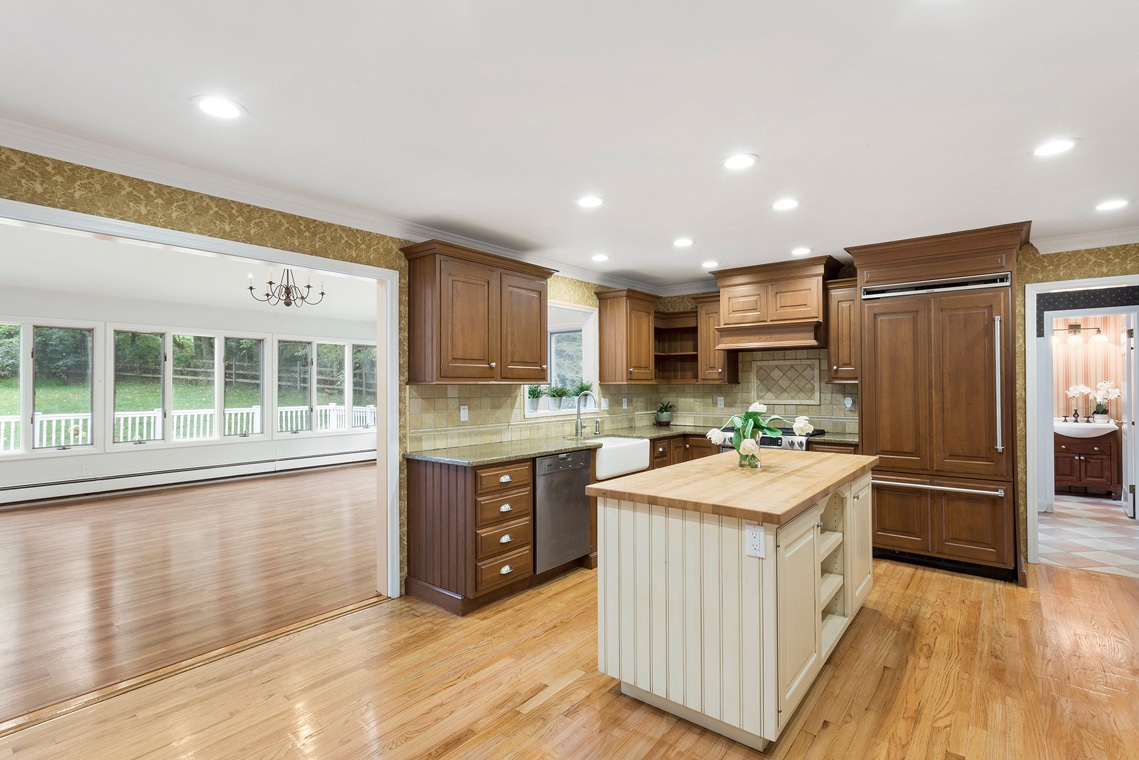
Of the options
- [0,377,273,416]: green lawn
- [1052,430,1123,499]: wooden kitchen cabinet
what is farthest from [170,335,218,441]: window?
[1052,430,1123,499]: wooden kitchen cabinet

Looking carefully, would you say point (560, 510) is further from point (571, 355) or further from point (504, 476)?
point (571, 355)

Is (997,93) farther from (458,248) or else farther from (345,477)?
(345,477)

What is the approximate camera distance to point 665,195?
128 inches

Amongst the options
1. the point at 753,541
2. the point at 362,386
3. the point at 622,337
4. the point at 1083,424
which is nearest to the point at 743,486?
the point at 753,541

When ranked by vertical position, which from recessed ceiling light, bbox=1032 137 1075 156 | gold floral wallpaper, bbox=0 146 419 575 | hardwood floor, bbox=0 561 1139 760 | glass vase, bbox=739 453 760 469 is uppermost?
recessed ceiling light, bbox=1032 137 1075 156

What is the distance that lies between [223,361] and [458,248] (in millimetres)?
6125

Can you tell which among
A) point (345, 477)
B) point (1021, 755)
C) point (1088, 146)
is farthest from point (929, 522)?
point (345, 477)

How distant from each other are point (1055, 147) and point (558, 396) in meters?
3.57

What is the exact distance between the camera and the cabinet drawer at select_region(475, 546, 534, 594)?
137 inches

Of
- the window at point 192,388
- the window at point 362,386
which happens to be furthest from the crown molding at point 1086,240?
the window at point 192,388

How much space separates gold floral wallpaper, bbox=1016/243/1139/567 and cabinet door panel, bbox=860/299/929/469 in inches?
27.3

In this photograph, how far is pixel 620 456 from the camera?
4613 millimetres

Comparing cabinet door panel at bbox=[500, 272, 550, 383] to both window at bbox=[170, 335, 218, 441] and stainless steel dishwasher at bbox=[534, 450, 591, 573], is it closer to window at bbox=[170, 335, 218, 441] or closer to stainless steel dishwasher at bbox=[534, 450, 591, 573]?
stainless steel dishwasher at bbox=[534, 450, 591, 573]

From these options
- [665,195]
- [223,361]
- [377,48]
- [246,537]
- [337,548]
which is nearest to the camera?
[377,48]
